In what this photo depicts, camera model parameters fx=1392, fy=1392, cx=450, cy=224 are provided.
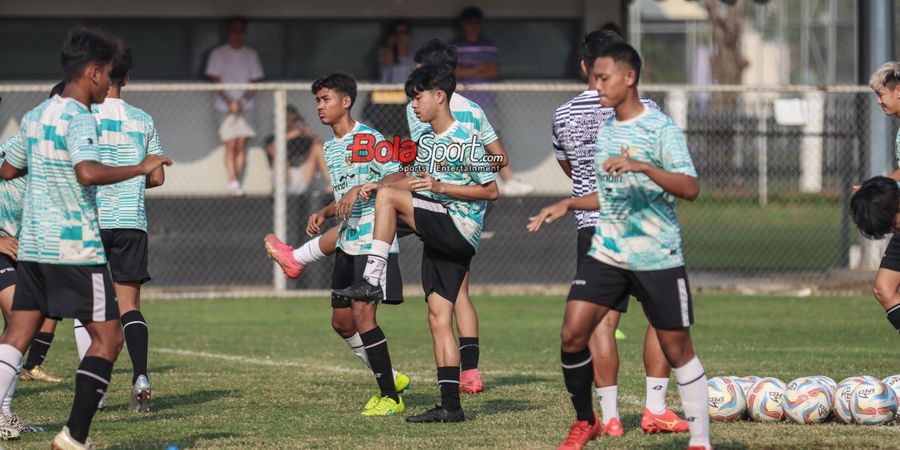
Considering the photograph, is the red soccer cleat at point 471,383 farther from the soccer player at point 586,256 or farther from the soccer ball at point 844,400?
the soccer ball at point 844,400

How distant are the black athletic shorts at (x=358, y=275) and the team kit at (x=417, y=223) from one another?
1 centimetres

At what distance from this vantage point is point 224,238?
1770 cm

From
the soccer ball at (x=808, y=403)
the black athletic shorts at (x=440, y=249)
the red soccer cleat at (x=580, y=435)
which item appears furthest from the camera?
the black athletic shorts at (x=440, y=249)

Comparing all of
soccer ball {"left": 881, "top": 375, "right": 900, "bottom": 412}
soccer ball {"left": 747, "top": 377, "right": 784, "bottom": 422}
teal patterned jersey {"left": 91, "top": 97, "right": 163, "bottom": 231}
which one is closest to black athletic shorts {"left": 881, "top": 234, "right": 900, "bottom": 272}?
soccer ball {"left": 881, "top": 375, "right": 900, "bottom": 412}

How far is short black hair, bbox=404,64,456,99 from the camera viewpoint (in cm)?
844

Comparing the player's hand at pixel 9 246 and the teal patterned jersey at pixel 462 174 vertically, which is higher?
the teal patterned jersey at pixel 462 174

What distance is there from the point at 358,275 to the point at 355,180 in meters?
0.66

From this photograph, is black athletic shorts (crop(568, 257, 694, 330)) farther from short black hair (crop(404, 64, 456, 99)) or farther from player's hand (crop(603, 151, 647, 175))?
short black hair (crop(404, 64, 456, 99))

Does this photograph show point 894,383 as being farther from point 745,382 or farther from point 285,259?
point 285,259

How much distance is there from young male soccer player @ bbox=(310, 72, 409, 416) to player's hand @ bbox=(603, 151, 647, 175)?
2.42m

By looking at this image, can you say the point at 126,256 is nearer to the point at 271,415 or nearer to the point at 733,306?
the point at 271,415

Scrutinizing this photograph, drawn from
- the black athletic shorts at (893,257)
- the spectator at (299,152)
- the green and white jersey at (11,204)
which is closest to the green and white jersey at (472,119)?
the green and white jersey at (11,204)

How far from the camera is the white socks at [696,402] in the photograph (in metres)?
6.77

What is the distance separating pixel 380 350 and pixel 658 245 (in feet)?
8.15
